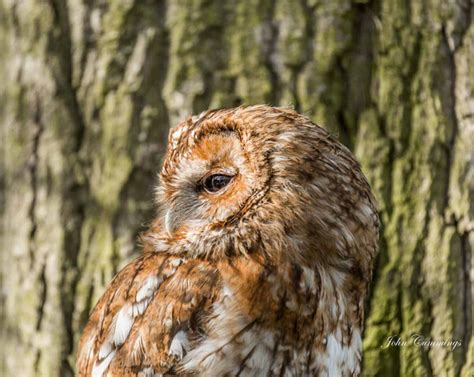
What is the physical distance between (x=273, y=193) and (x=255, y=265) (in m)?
0.25

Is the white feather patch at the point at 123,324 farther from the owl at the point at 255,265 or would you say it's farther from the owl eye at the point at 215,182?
the owl eye at the point at 215,182

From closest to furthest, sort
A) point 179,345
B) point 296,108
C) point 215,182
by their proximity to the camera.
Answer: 1. point 179,345
2. point 215,182
3. point 296,108

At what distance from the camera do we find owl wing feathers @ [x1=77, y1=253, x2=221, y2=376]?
2650 mm

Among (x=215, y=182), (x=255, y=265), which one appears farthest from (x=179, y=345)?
(x=215, y=182)

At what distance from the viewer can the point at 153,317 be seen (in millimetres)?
2695

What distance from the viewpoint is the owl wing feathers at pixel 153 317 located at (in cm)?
265

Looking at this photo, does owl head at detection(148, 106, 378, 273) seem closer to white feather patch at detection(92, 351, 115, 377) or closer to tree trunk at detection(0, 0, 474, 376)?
white feather patch at detection(92, 351, 115, 377)

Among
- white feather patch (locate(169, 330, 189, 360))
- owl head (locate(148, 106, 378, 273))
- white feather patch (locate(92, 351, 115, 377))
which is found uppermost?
owl head (locate(148, 106, 378, 273))

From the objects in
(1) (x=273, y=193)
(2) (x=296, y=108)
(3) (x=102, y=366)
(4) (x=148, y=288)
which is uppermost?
(2) (x=296, y=108)

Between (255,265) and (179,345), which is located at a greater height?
(255,265)

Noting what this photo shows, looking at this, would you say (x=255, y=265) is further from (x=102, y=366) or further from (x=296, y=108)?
(x=296, y=108)

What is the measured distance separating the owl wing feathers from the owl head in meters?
0.10

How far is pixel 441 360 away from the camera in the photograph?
10.9ft

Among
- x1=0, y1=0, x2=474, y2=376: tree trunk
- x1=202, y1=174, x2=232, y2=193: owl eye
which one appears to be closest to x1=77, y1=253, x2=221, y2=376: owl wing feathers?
x1=202, y1=174, x2=232, y2=193: owl eye
